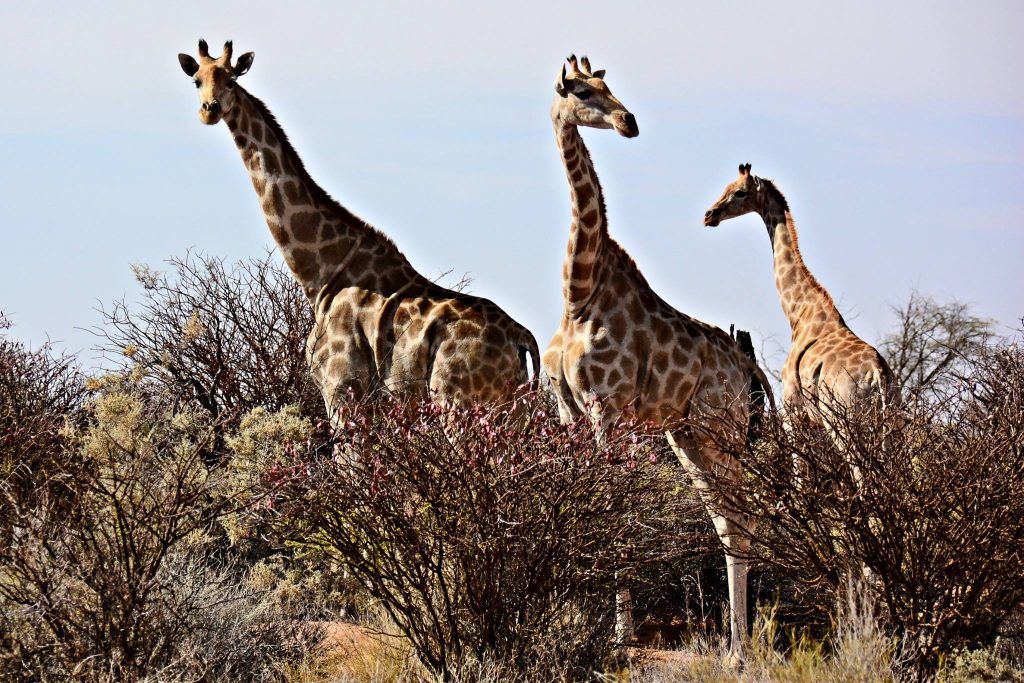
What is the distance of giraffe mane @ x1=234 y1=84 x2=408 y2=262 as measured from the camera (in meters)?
10.7

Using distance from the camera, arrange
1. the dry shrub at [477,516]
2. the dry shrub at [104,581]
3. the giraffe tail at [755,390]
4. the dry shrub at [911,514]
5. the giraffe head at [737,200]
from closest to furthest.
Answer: the dry shrub at [104,581], the dry shrub at [477,516], the dry shrub at [911,514], the giraffe tail at [755,390], the giraffe head at [737,200]

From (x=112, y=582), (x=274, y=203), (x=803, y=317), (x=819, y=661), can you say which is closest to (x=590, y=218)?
(x=274, y=203)

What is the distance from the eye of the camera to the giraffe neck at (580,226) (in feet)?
33.0

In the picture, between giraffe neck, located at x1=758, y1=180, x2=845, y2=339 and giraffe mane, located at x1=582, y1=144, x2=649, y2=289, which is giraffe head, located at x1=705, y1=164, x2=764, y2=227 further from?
giraffe mane, located at x1=582, y1=144, x2=649, y2=289

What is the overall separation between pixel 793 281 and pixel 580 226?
3.98 m

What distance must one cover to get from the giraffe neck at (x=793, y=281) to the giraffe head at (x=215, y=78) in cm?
517

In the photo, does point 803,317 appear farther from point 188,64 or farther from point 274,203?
point 188,64

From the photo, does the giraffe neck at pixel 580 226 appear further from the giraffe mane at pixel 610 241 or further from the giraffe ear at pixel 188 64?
the giraffe ear at pixel 188 64

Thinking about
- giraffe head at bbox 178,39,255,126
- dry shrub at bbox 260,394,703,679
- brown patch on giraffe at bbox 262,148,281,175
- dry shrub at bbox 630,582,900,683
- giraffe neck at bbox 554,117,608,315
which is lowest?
dry shrub at bbox 630,582,900,683

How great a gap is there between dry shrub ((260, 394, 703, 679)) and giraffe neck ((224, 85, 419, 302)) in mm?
3177

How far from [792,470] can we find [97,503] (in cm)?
340

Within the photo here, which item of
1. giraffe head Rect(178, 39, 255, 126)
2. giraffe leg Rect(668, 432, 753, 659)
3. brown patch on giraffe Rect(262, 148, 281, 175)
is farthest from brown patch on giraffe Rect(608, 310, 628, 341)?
giraffe head Rect(178, 39, 255, 126)

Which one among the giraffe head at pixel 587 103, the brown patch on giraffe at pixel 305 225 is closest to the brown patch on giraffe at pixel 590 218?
the giraffe head at pixel 587 103

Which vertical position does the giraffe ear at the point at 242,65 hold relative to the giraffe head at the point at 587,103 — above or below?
above
